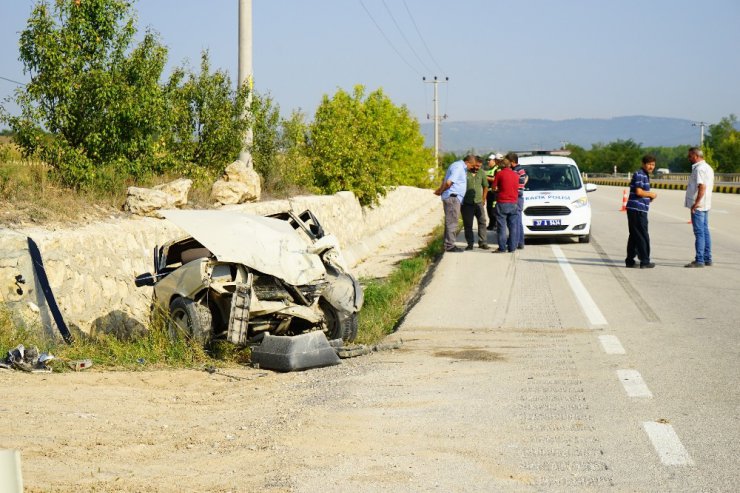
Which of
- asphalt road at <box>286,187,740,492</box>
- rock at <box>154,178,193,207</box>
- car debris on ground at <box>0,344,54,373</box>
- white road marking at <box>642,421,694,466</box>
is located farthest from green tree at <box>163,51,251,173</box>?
white road marking at <box>642,421,694,466</box>

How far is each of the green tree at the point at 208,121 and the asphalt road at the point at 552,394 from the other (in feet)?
20.8

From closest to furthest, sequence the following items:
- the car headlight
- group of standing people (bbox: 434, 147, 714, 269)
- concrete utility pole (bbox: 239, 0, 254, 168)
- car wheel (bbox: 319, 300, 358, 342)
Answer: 1. car wheel (bbox: 319, 300, 358, 342)
2. group of standing people (bbox: 434, 147, 714, 269)
3. concrete utility pole (bbox: 239, 0, 254, 168)
4. the car headlight

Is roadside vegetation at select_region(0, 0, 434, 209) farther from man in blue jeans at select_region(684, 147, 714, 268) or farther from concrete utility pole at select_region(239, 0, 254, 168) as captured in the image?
→ man in blue jeans at select_region(684, 147, 714, 268)

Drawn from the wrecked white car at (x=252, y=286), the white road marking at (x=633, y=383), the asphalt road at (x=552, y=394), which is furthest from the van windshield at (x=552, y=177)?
the white road marking at (x=633, y=383)

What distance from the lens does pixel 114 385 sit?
839cm

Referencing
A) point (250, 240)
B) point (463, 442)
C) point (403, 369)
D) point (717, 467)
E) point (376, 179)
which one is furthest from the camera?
point (376, 179)

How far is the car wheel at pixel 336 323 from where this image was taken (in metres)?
10.5

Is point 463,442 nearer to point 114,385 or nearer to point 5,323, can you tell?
point 114,385

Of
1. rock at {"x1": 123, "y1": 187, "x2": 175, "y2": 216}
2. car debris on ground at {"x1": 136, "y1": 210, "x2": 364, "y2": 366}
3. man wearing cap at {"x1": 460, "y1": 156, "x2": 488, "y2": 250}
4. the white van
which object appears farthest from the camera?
the white van

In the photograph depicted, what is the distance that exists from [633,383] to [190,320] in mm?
4391

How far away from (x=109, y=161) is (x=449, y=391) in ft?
31.0

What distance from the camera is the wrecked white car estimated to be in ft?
31.5

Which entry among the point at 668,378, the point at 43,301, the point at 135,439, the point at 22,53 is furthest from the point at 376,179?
the point at 135,439

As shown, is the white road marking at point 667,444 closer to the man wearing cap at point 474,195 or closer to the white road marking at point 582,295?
the white road marking at point 582,295
